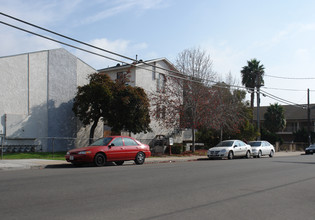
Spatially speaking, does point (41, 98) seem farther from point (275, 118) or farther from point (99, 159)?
point (275, 118)

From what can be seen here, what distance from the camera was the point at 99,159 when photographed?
52.9 ft

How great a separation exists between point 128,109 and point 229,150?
813cm

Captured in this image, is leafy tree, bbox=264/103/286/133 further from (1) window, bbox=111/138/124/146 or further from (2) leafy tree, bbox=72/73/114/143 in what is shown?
(1) window, bbox=111/138/124/146

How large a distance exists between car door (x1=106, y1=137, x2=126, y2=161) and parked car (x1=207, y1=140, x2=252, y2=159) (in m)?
8.84

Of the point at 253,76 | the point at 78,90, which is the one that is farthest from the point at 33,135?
the point at 253,76

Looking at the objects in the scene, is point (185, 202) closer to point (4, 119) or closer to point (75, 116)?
point (4, 119)

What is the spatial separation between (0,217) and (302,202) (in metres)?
6.38

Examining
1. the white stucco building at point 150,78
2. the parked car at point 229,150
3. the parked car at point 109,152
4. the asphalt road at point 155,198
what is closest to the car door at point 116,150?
the parked car at point 109,152

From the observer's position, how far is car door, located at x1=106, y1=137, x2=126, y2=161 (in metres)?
16.5

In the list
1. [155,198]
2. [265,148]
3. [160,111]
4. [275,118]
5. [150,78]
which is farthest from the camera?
[275,118]

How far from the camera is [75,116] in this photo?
27.8 meters

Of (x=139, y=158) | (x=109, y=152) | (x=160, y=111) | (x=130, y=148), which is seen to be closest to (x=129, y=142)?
(x=130, y=148)

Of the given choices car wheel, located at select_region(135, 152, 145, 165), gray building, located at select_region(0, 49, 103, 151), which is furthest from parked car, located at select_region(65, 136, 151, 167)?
gray building, located at select_region(0, 49, 103, 151)

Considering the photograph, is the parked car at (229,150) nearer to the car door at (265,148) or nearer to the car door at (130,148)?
the car door at (265,148)
